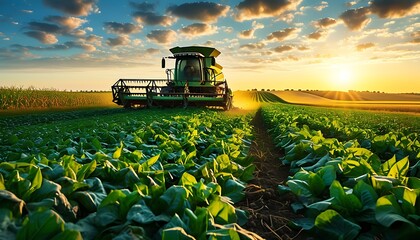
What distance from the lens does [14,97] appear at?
25328 millimetres

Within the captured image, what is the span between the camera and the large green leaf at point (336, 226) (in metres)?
2.13

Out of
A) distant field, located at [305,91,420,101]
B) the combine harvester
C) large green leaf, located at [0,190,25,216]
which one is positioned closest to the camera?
large green leaf, located at [0,190,25,216]

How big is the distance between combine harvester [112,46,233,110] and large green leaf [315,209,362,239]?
16.9m

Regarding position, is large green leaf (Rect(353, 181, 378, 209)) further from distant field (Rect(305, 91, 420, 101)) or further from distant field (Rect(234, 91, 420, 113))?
distant field (Rect(305, 91, 420, 101))

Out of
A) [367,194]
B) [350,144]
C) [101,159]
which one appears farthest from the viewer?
[350,144]

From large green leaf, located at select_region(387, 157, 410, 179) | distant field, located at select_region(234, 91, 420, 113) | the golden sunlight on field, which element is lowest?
distant field, located at select_region(234, 91, 420, 113)

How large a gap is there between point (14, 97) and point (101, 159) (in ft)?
87.6

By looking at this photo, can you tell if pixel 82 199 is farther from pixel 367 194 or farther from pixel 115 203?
pixel 367 194

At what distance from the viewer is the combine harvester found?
19.6 m

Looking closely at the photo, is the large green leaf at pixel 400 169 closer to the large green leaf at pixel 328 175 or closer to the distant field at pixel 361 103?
the large green leaf at pixel 328 175

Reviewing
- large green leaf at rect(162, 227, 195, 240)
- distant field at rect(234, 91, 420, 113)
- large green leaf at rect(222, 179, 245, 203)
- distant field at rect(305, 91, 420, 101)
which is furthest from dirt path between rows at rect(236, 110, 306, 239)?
distant field at rect(305, 91, 420, 101)

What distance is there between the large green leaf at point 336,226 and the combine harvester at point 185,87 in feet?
55.4

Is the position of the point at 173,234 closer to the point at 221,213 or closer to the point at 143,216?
the point at 143,216

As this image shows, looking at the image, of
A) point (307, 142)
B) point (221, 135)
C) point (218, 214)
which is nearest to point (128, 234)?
point (218, 214)
